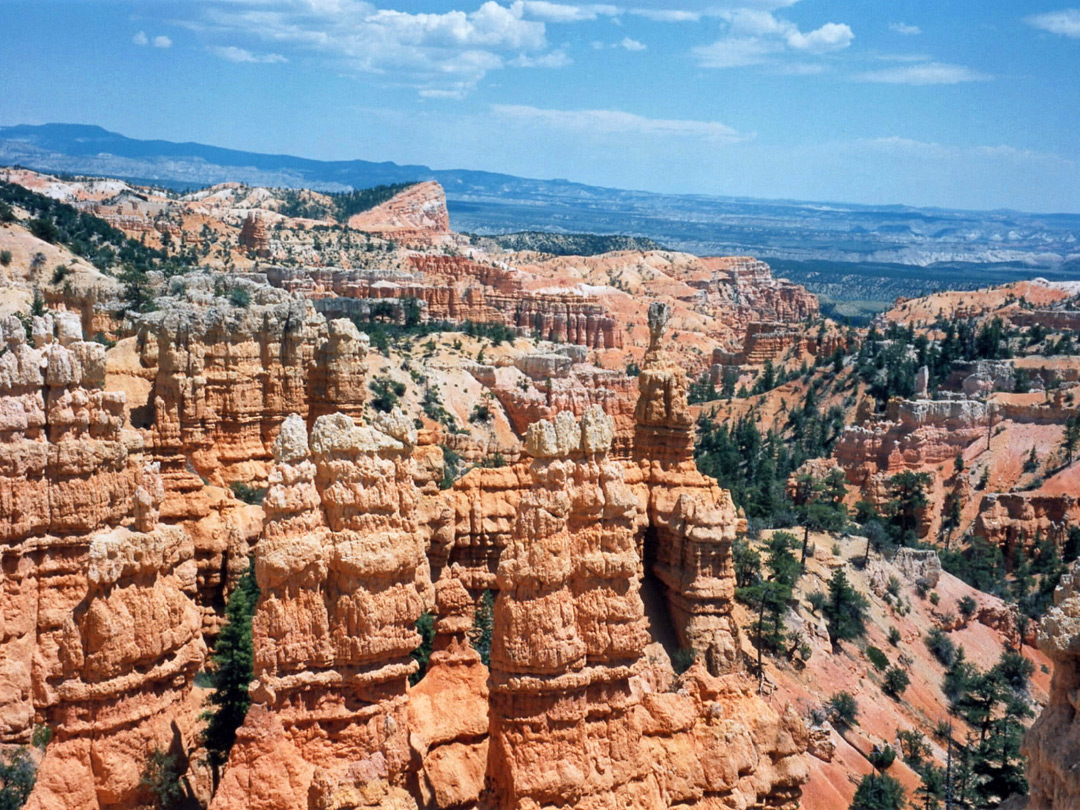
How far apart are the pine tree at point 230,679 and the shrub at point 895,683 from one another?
22.1m

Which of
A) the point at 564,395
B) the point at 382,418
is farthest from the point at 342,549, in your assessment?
the point at 564,395

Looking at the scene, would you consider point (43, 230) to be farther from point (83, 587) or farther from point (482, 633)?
point (482, 633)

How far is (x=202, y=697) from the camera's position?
17672 mm

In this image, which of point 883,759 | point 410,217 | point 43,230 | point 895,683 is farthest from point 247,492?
point 410,217

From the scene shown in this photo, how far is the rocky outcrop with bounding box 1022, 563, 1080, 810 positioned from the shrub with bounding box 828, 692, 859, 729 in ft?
67.8

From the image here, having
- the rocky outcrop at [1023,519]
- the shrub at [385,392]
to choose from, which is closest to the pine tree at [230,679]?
the shrub at [385,392]

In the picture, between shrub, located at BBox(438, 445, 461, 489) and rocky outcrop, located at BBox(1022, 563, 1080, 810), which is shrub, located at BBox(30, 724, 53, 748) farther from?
shrub, located at BBox(438, 445, 461, 489)

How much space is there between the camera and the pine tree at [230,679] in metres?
16.4

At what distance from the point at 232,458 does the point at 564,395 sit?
119ft

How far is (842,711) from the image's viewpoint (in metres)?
30.7

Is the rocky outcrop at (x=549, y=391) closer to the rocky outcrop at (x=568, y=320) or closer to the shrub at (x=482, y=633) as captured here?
the shrub at (x=482, y=633)

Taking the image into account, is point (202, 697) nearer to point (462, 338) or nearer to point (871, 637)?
point (871, 637)

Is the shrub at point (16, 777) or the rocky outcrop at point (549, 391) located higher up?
the shrub at point (16, 777)

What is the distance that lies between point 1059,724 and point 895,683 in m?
26.6
